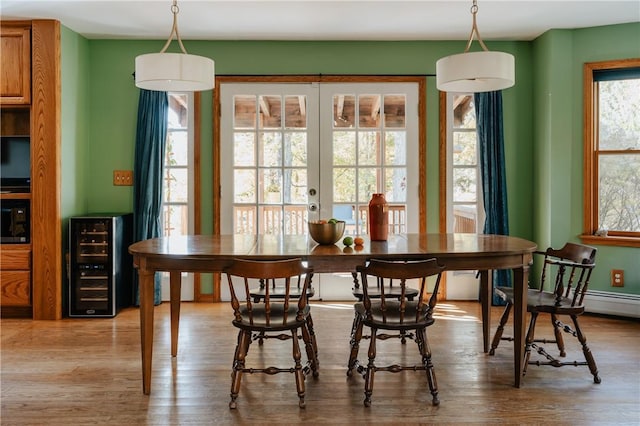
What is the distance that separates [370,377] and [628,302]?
2.97 metres

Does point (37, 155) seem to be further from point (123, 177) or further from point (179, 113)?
point (179, 113)

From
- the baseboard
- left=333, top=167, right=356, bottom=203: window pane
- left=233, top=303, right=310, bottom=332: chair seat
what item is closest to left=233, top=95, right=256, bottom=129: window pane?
left=333, top=167, right=356, bottom=203: window pane

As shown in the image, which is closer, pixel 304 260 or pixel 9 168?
pixel 304 260

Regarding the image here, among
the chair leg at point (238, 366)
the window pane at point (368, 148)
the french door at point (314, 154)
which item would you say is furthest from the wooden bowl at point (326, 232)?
the window pane at point (368, 148)

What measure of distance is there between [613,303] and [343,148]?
2.81 m

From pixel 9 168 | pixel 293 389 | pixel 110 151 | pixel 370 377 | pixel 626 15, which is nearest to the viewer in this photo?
pixel 370 377

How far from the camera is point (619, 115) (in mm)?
4387

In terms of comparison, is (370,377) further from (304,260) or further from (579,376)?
(579,376)

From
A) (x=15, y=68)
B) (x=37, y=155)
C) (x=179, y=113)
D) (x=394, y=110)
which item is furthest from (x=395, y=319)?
(x=15, y=68)

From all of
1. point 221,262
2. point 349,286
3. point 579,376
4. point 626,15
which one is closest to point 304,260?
point 221,262

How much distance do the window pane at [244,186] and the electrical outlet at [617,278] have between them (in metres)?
3.38

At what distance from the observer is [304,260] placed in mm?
2639

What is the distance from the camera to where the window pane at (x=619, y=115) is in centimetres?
432

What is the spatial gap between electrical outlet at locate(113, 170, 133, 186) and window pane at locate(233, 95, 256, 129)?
1.14 meters
